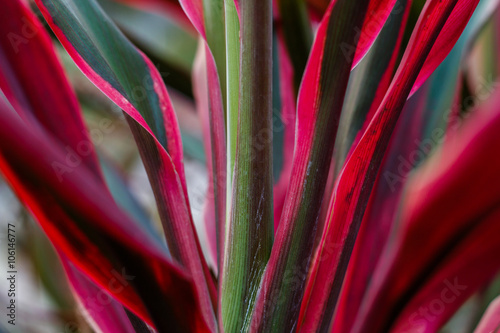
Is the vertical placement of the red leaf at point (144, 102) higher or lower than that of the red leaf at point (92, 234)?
higher

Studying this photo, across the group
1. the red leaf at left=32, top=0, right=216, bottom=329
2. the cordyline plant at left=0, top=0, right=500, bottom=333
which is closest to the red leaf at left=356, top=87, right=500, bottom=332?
the cordyline plant at left=0, top=0, right=500, bottom=333

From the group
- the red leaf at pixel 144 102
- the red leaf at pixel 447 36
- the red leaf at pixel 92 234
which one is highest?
the red leaf at pixel 447 36

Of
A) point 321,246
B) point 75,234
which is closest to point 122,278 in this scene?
point 75,234

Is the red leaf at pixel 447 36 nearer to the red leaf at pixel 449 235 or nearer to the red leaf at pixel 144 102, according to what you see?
the red leaf at pixel 449 235

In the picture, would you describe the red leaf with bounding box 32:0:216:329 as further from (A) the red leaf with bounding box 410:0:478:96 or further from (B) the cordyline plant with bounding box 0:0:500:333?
(A) the red leaf with bounding box 410:0:478:96

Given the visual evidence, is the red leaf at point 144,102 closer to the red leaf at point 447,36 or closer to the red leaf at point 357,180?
the red leaf at point 357,180

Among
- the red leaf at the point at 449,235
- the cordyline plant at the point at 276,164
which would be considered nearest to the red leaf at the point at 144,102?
the cordyline plant at the point at 276,164

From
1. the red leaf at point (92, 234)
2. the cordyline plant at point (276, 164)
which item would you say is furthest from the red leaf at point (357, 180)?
the red leaf at point (92, 234)

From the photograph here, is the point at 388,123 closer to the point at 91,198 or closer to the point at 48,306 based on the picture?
the point at 91,198

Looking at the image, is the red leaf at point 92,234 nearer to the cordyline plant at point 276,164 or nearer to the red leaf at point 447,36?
the cordyline plant at point 276,164

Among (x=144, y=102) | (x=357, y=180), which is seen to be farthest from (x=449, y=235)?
(x=144, y=102)
